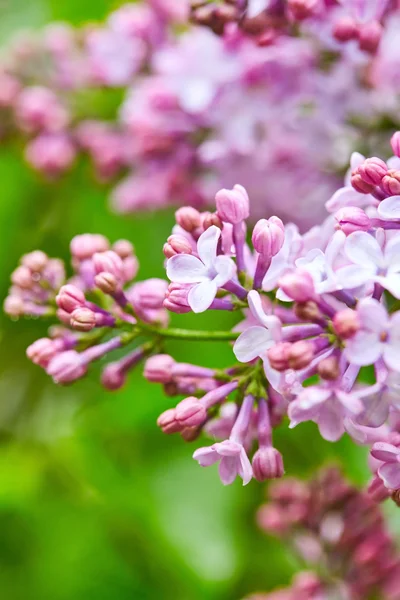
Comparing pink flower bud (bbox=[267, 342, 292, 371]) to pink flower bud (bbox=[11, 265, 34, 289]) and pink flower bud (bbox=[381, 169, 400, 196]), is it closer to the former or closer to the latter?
pink flower bud (bbox=[381, 169, 400, 196])

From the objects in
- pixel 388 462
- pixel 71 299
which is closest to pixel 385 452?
pixel 388 462

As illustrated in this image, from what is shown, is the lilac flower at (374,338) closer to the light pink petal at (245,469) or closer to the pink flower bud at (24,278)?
the light pink petal at (245,469)

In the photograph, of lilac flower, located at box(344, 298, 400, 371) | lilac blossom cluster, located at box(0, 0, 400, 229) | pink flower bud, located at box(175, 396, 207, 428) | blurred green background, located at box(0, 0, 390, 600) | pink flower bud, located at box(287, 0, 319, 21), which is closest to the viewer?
lilac flower, located at box(344, 298, 400, 371)

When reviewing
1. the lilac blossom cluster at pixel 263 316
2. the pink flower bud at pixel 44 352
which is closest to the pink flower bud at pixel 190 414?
the lilac blossom cluster at pixel 263 316

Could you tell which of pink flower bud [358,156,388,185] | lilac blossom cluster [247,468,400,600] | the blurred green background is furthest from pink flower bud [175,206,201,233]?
the blurred green background

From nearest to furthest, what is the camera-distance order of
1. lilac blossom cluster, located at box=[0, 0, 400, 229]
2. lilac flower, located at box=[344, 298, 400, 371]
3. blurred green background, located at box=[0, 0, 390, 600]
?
lilac flower, located at box=[344, 298, 400, 371]
lilac blossom cluster, located at box=[0, 0, 400, 229]
blurred green background, located at box=[0, 0, 390, 600]

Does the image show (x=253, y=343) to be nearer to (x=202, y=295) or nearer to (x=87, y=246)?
(x=202, y=295)
